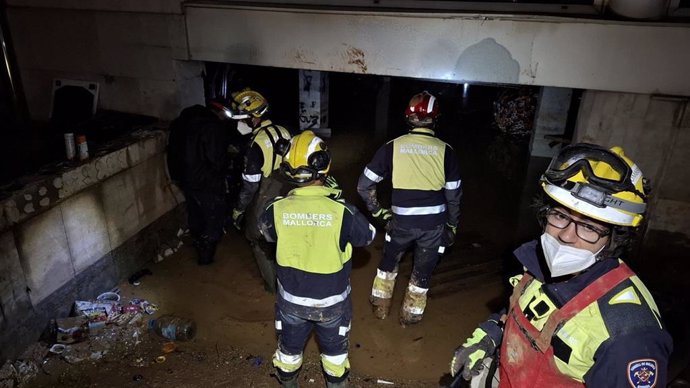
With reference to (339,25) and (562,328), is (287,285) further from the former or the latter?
(339,25)

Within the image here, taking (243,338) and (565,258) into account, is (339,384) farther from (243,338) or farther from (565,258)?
(565,258)

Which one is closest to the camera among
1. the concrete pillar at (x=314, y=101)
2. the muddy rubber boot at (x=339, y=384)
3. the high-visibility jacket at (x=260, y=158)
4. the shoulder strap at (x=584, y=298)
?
the shoulder strap at (x=584, y=298)

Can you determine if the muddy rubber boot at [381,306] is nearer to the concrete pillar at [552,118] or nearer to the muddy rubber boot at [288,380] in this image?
the muddy rubber boot at [288,380]

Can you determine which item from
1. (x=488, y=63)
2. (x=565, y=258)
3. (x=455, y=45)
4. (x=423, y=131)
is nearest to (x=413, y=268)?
(x=423, y=131)

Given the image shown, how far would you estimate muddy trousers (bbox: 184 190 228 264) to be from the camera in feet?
17.9

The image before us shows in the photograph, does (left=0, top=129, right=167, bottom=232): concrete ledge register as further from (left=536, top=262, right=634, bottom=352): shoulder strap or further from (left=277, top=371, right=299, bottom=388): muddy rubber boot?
(left=536, top=262, right=634, bottom=352): shoulder strap

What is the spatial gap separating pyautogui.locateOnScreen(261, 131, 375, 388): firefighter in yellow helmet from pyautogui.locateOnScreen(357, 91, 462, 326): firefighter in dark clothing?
3.38 feet

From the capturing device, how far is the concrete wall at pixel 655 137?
174 inches

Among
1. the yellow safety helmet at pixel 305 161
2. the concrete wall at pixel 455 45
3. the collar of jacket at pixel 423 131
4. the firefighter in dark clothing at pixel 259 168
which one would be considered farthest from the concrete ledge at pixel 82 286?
the collar of jacket at pixel 423 131

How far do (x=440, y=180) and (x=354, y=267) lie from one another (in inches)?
78.0

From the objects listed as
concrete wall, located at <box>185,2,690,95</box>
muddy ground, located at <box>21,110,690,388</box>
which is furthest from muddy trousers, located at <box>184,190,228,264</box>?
concrete wall, located at <box>185,2,690,95</box>

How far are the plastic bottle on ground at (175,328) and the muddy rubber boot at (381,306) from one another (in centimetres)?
186

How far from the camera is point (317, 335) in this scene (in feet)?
11.7

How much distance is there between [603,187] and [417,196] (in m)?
2.36
